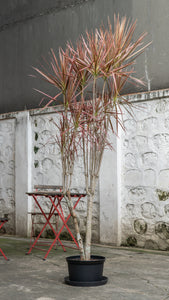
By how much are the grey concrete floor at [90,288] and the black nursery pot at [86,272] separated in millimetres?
56

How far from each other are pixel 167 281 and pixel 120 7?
3943 mm

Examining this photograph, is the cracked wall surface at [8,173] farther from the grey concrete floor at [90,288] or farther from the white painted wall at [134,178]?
the grey concrete floor at [90,288]

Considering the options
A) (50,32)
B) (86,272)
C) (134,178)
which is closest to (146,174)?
(134,178)

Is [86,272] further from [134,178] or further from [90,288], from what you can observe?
[134,178]

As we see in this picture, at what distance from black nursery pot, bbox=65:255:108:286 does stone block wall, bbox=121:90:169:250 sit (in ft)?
6.58

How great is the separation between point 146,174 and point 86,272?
2.35 metres

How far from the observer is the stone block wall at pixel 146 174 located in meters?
5.82

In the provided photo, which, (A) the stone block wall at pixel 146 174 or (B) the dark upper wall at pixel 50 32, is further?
(B) the dark upper wall at pixel 50 32

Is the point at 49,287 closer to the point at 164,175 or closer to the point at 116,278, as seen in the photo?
the point at 116,278

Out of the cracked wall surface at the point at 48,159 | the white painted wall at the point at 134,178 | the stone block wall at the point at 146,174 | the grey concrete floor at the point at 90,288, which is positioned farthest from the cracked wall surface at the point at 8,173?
the stone block wall at the point at 146,174

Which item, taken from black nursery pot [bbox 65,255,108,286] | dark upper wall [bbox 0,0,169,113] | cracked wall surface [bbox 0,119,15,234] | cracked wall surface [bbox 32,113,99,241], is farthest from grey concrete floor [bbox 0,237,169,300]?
dark upper wall [bbox 0,0,169,113]

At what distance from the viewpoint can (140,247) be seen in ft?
19.8

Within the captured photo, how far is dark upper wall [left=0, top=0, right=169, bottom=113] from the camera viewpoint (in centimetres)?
608

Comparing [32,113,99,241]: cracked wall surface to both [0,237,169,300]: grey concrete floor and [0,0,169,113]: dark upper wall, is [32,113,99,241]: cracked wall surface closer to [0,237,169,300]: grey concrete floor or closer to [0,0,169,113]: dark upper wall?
[0,0,169,113]: dark upper wall
